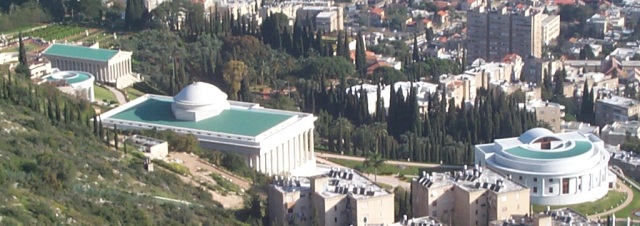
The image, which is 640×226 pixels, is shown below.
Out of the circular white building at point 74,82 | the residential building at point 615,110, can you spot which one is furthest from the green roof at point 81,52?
the residential building at point 615,110

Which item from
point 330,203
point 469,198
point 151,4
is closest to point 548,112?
point 151,4

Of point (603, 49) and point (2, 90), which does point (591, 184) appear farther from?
point (603, 49)

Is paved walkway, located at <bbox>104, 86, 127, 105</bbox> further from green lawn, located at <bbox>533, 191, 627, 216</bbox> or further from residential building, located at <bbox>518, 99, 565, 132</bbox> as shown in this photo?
green lawn, located at <bbox>533, 191, 627, 216</bbox>

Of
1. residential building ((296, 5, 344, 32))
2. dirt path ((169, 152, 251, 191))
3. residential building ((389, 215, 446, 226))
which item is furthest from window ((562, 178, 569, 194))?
residential building ((296, 5, 344, 32))

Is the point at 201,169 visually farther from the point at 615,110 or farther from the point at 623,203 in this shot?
the point at 615,110

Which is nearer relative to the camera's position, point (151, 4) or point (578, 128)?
point (578, 128)

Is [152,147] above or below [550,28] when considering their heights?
above

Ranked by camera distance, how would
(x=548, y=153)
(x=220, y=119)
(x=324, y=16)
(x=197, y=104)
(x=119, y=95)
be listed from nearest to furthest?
(x=548, y=153), (x=197, y=104), (x=220, y=119), (x=119, y=95), (x=324, y=16)

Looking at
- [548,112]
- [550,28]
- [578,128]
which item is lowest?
[578,128]
